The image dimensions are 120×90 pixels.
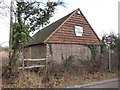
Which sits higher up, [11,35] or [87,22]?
[87,22]

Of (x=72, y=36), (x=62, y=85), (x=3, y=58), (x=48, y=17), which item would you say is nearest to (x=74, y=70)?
(x=62, y=85)

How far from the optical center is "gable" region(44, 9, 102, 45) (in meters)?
12.7

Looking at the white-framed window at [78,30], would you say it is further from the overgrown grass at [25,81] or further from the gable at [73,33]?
the overgrown grass at [25,81]

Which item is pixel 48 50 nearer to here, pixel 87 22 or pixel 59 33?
pixel 59 33

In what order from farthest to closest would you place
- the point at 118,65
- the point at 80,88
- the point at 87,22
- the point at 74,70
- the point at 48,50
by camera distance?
the point at 87,22, the point at 48,50, the point at 118,65, the point at 74,70, the point at 80,88

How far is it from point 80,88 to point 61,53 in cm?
633

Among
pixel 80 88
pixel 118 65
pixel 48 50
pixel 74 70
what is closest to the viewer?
pixel 80 88

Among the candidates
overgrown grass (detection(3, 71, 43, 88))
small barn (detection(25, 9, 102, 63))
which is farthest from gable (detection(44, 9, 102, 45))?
overgrown grass (detection(3, 71, 43, 88))

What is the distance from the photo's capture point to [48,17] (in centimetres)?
732

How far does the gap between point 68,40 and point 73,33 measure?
117 centimetres

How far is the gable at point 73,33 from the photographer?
1270 centimetres

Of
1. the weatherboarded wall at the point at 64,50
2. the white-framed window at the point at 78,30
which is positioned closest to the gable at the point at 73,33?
the white-framed window at the point at 78,30

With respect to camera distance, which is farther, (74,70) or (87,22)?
(87,22)

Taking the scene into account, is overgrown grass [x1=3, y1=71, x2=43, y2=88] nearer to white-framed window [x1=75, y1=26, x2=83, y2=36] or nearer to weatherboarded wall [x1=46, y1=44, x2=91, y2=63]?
weatherboarded wall [x1=46, y1=44, x2=91, y2=63]
